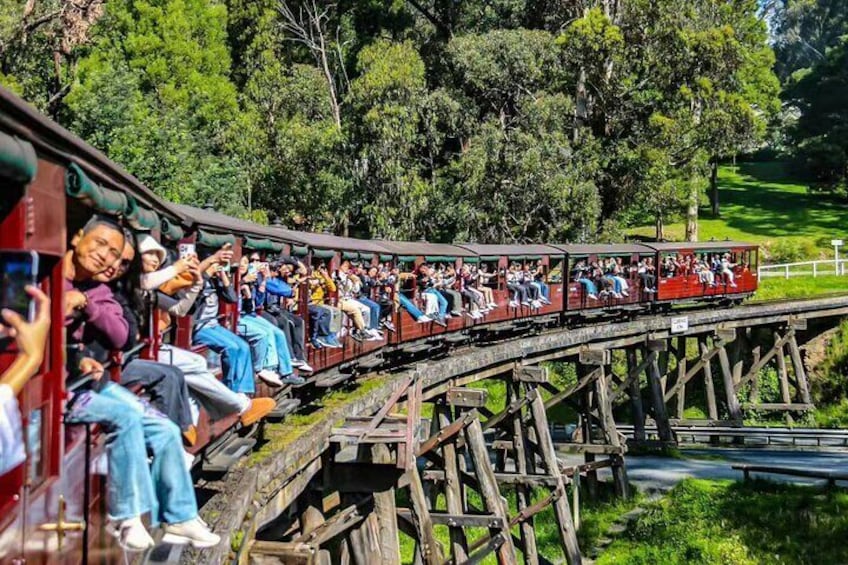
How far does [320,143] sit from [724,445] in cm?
1572

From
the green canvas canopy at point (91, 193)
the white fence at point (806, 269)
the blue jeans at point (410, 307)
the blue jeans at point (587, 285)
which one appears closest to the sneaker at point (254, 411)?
the green canvas canopy at point (91, 193)

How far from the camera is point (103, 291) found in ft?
13.7

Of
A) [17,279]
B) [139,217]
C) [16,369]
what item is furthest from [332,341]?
[16,369]

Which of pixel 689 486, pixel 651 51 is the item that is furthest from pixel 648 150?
pixel 689 486

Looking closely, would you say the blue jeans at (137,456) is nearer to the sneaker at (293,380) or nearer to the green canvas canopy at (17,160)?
the green canvas canopy at (17,160)

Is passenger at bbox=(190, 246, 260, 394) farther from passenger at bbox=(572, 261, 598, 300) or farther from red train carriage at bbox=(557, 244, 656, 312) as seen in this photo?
passenger at bbox=(572, 261, 598, 300)

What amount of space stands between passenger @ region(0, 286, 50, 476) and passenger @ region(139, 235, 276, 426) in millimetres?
2131

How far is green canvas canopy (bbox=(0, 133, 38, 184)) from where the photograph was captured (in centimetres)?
285

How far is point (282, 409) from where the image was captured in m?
9.23

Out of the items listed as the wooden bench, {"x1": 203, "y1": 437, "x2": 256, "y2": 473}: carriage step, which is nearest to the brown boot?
{"x1": 203, "y1": 437, "x2": 256, "y2": 473}: carriage step

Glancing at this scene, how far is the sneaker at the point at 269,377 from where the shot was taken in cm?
847

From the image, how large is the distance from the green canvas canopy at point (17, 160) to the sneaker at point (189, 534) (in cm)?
200

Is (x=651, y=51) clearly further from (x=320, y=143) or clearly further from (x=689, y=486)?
(x=689, y=486)

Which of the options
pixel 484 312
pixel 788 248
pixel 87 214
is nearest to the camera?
pixel 87 214
